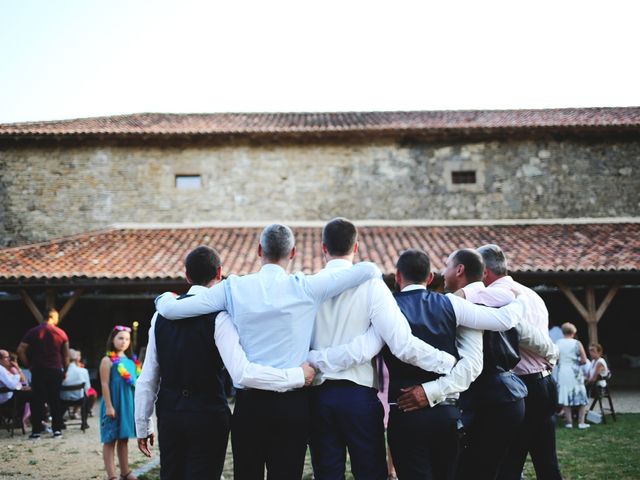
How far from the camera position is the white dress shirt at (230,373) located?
3.10 metres

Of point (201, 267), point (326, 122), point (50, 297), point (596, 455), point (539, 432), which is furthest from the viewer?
point (326, 122)

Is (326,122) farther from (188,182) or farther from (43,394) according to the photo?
(43,394)

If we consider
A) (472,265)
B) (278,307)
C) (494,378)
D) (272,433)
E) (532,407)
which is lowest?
(532,407)

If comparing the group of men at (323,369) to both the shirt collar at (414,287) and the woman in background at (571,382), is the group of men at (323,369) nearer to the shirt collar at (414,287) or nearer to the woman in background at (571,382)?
the shirt collar at (414,287)

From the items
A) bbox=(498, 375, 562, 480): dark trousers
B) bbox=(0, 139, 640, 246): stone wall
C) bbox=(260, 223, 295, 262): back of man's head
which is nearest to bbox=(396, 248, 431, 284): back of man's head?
bbox=(260, 223, 295, 262): back of man's head

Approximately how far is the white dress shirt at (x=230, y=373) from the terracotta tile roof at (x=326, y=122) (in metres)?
12.3

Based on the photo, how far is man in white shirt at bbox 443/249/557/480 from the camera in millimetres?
3609

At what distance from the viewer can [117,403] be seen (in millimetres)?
5727

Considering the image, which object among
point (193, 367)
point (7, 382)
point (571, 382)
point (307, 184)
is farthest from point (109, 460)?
point (307, 184)

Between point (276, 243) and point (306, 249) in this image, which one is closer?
point (276, 243)

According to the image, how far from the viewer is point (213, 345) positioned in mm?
3365

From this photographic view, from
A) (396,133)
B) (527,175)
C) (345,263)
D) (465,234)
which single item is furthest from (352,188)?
(345,263)

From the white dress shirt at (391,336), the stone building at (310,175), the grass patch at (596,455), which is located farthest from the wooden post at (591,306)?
the white dress shirt at (391,336)

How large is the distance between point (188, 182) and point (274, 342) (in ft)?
43.4
